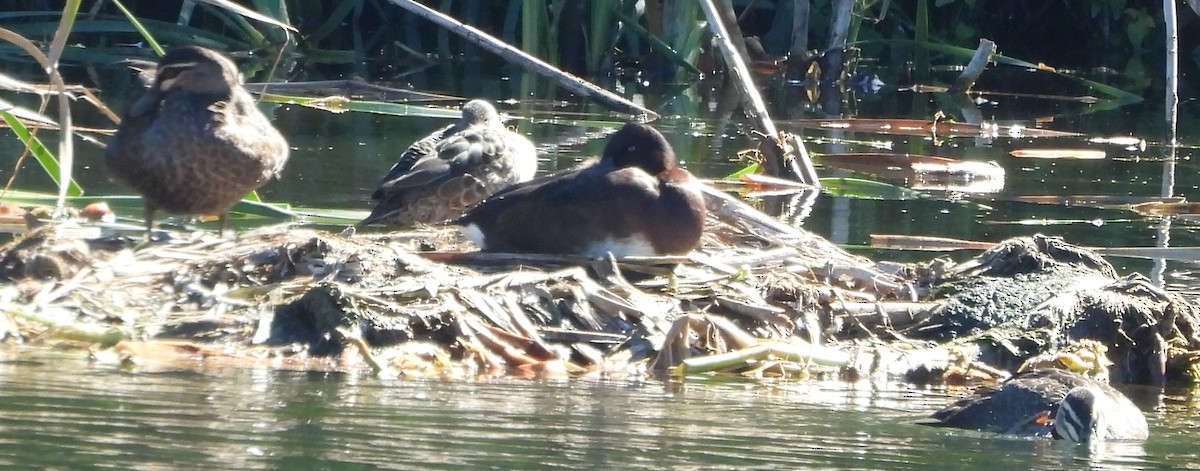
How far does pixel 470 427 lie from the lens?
424 cm

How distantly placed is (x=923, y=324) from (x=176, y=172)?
2.97 metres

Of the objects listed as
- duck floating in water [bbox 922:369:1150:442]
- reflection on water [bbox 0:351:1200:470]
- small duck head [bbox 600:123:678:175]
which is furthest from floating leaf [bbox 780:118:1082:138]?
duck floating in water [bbox 922:369:1150:442]

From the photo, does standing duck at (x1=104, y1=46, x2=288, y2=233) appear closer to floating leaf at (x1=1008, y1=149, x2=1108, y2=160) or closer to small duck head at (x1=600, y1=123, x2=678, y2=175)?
small duck head at (x1=600, y1=123, x2=678, y2=175)

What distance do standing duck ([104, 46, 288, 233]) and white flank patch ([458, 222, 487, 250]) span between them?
946 millimetres

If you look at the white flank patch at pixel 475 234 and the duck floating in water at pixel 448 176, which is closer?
the white flank patch at pixel 475 234

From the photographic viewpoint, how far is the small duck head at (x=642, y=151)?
707 centimetres

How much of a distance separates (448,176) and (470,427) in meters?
3.84

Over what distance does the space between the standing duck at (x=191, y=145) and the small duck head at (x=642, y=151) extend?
1.45 metres

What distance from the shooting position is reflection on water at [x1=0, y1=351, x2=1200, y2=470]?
3.82 meters

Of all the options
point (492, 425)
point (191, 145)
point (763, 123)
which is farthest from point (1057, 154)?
point (492, 425)

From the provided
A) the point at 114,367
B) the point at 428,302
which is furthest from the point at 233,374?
the point at 428,302

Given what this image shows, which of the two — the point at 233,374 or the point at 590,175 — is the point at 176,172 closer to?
the point at 590,175

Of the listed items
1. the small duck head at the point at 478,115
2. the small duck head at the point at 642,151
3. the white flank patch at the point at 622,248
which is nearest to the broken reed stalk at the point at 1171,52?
the small duck head at the point at 478,115

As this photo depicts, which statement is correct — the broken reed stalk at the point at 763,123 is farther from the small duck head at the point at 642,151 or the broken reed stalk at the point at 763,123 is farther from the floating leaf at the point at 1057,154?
the floating leaf at the point at 1057,154
